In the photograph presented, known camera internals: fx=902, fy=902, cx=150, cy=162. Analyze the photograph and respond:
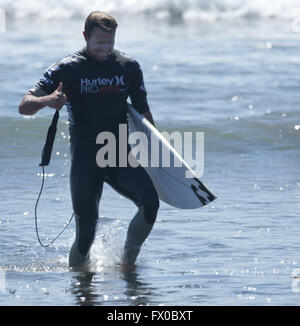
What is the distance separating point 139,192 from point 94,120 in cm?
57

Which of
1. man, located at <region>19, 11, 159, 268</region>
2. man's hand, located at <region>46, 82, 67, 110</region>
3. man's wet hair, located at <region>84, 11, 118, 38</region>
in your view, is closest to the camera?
man's hand, located at <region>46, 82, 67, 110</region>

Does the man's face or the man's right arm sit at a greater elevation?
the man's face

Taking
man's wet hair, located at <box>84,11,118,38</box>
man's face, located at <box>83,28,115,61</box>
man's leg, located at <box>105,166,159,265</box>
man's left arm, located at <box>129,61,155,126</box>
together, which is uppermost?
man's wet hair, located at <box>84,11,118,38</box>

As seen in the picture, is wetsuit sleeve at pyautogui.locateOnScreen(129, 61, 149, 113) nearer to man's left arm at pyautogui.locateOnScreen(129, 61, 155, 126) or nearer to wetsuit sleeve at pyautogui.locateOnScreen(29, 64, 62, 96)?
man's left arm at pyautogui.locateOnScreen(129, 61, 155, 126)

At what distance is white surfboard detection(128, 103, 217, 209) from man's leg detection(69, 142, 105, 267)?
330mm

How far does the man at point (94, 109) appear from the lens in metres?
5.94

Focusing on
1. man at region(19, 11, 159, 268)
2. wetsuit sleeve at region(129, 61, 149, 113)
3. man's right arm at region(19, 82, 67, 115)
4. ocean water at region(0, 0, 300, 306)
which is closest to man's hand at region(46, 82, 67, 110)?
man's right arm at region(19, 82, 67, 115)

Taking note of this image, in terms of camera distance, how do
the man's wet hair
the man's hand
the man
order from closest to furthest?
1. the man's hand
2. the man's wet hair
3. the man

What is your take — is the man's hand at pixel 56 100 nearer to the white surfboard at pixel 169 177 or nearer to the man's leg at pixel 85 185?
the man's leg at pixel 85 185

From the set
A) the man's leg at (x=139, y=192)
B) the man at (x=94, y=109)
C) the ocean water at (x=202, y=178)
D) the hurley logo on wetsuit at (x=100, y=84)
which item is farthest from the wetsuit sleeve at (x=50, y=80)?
the ocean water at (x=202, y=178)

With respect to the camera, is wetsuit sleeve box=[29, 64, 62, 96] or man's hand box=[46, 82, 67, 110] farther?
wetsuit sleeve box=[29, 64, 62, 96]

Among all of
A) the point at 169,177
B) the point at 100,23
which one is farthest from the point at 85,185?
the point at 100,23

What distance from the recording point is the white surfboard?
628 centimetres
